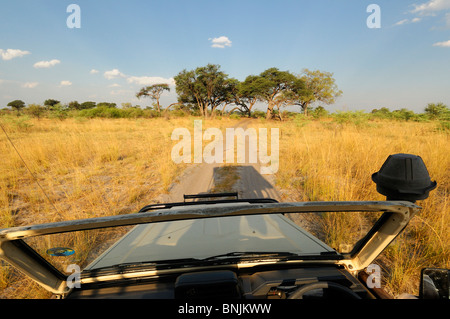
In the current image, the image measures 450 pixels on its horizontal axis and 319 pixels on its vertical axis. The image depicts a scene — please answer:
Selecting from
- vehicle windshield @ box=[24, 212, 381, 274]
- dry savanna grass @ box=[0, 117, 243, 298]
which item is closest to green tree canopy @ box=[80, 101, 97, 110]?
dry savanna grass @ box=[0, 117, 243, 298]

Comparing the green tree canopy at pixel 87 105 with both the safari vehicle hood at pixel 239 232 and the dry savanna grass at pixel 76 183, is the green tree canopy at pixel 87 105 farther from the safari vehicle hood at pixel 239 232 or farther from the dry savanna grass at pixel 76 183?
the safari vehicle hood at pixel 239 232

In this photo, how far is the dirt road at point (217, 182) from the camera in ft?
16.6

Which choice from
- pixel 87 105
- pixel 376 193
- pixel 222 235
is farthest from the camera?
pixel 87 105

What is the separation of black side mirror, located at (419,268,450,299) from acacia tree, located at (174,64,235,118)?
38.6m

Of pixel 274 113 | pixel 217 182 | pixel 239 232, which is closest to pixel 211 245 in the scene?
pixel 239 232

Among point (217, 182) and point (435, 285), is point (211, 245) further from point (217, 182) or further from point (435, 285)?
point (217, 182)

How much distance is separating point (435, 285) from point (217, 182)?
203 inches

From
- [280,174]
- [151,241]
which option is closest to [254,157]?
[280,174]

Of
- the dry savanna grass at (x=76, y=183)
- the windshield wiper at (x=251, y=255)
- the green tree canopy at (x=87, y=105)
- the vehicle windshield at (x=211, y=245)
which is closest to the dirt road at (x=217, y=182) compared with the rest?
the dry savanna grass at (x=76, y=183)

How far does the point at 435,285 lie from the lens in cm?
92

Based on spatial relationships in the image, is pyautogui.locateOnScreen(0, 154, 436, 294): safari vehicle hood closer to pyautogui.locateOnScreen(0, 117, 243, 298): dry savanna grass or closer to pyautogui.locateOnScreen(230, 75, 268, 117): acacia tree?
pyautogui.locateOnScreen(0, 117, 243, 298): dry savanna grass

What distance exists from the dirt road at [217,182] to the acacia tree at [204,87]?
107 feet
